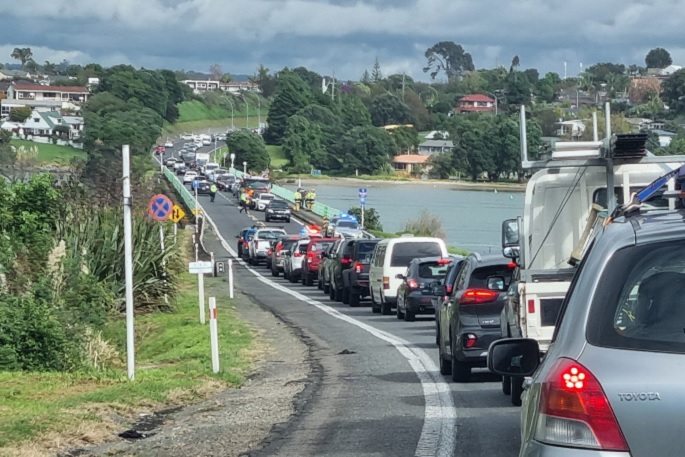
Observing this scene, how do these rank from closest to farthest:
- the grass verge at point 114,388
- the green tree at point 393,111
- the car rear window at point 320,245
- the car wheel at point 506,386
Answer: the grass verge at point 114,388 → the car wheel at point 506,386 → the car rear window at point 320,245 → the green tree at point 393,111

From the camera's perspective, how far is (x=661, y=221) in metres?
5.45

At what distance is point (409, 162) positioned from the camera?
483ft

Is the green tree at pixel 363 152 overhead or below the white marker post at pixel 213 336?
overhead

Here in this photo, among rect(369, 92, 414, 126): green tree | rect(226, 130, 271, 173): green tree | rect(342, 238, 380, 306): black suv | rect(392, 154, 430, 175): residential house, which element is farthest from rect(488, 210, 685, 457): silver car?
rect(369, 92, 414, 126): green tree

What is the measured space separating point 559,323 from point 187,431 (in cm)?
756

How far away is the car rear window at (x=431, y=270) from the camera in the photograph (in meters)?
26.9

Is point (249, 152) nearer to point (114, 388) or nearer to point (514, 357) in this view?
point (114, 388)

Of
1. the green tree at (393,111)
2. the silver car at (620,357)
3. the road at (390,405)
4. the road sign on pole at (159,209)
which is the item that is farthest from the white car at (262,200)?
the green tree at (393,111)

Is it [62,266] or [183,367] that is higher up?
[62,266]

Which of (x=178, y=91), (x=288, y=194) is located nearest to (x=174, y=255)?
(x=288, y=194)

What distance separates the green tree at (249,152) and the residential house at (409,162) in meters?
14.4

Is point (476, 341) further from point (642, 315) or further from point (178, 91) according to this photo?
point (178, 91)

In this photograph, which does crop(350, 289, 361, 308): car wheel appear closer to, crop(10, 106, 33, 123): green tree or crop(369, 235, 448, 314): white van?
crop(369, 235, 448, 314): white van

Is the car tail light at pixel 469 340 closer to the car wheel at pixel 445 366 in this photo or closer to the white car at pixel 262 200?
the car wheel at pixel 445 366
